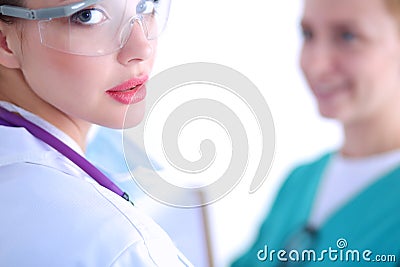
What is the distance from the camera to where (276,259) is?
100 centimetres

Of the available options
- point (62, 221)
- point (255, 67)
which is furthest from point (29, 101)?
point (255, 67)

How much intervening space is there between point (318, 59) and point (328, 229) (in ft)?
0.91

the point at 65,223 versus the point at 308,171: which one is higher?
the point at 65,223

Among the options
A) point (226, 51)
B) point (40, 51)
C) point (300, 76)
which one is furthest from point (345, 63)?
point (40, 51)

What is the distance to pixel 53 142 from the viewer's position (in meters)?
0.69

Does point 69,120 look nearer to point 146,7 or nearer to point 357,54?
point 146,7

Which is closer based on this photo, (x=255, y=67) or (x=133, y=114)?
(x=133, y=114)

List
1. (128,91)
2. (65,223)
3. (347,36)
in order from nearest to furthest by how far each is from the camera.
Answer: (65,223)
(128,91)
(347,36)

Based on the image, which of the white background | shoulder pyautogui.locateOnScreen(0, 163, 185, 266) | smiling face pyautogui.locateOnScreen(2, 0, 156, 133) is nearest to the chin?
smiling face pyautogui.locateOnScreen(2, 0, 156, 133)

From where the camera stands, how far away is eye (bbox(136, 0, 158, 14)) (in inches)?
28.3

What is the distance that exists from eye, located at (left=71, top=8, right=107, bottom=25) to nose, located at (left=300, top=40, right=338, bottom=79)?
0.37 meters

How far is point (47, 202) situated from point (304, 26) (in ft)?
1.70

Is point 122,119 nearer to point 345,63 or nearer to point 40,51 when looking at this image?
point 40,51

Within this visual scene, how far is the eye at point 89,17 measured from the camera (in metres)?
0.67
